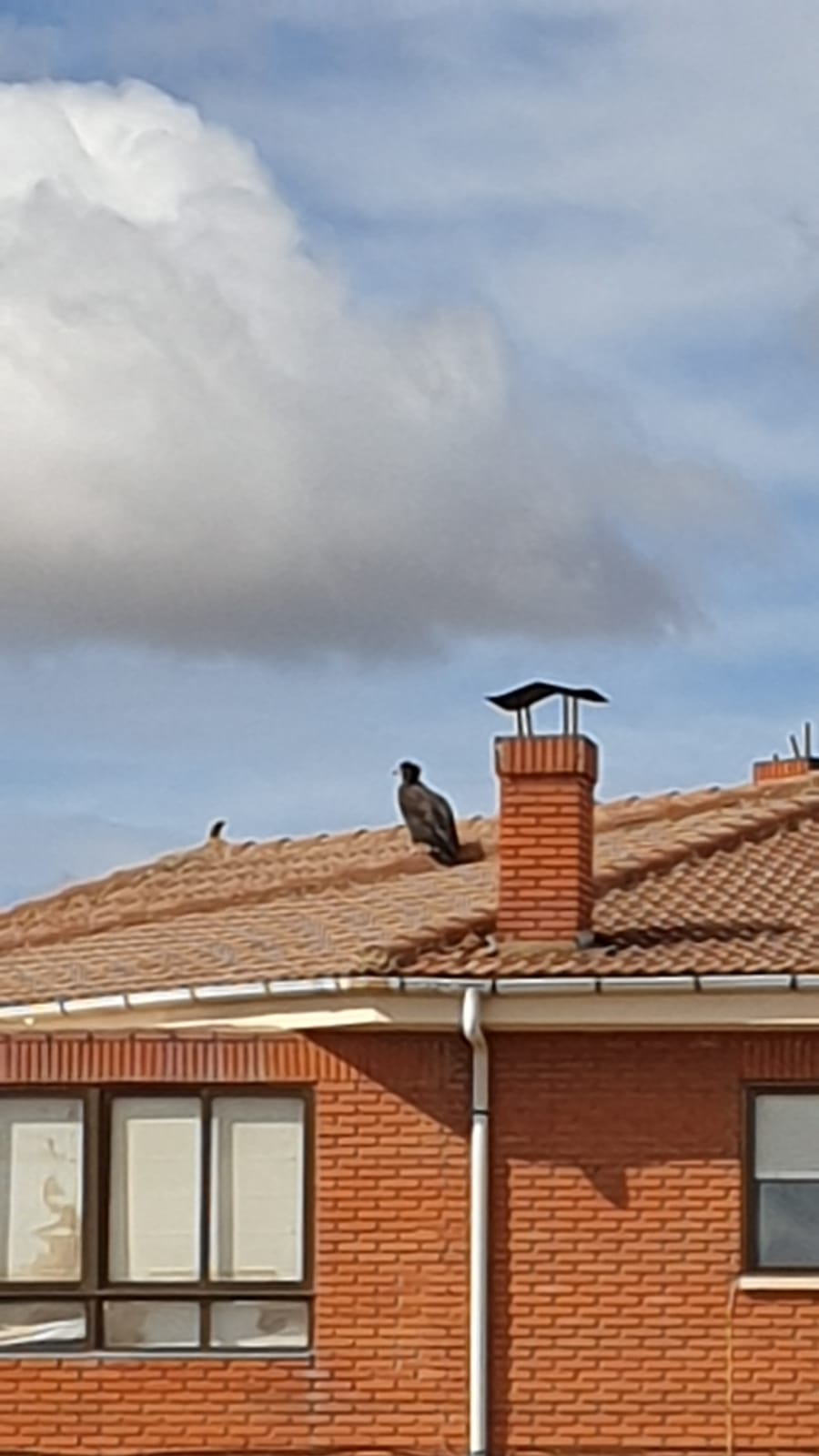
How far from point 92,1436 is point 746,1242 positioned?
399cm

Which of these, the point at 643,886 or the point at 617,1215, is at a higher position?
the point at 643,886

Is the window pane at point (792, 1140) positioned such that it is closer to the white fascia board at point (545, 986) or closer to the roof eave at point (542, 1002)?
the roof eave at point (542, 1002)

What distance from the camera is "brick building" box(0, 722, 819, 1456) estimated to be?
1734cm

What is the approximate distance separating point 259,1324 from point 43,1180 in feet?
5.06

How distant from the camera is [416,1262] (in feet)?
57.7

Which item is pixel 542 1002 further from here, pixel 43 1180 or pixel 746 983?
pixel 43 1180

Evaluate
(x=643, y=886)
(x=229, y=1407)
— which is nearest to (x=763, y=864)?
(x=643, y=886)

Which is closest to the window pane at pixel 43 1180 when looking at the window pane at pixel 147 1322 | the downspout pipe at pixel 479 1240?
the window pane at pixel 147 1322

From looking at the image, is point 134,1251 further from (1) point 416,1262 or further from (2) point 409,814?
(2) point 409,814

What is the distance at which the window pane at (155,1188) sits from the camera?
1770 centimetres

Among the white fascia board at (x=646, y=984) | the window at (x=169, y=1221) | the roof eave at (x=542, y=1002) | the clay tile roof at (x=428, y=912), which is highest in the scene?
the clay tile roof at (x=428, y=912)

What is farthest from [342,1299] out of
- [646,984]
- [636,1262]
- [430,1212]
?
[646,984]

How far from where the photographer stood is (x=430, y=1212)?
17.6 m

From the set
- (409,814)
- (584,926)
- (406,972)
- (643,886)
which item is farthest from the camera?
(409,814)
